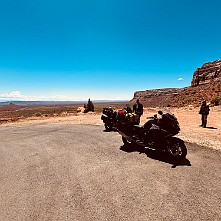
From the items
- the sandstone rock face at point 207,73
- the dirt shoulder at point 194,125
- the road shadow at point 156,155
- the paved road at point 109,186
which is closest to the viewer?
the paved road at point 109,186

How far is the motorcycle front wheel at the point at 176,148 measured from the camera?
7578mm

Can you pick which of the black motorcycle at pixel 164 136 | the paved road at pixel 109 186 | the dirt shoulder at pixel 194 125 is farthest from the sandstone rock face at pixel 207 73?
the paved road at pixel 109 186

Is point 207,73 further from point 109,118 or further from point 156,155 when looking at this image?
point 156,155

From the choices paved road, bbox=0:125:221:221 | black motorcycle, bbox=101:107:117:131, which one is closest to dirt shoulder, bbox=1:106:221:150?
paved road, bbox=0:125:221:221

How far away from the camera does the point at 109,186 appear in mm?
5613

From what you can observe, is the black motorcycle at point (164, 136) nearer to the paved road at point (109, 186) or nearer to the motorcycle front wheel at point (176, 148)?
the motorcycle front wheel at point (176, 148)

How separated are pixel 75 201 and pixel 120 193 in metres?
1.12

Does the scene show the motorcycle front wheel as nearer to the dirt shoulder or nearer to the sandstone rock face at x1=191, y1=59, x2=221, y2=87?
the dirt shoulder

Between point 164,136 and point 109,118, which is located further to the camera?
point 109,118

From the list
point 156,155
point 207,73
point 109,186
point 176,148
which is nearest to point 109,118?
point 156,155

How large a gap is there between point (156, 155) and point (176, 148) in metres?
0.91

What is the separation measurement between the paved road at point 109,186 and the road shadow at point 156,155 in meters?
0.08

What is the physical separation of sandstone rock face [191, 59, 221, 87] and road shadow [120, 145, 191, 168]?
75142 millimetres

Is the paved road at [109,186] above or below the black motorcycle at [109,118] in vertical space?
below
